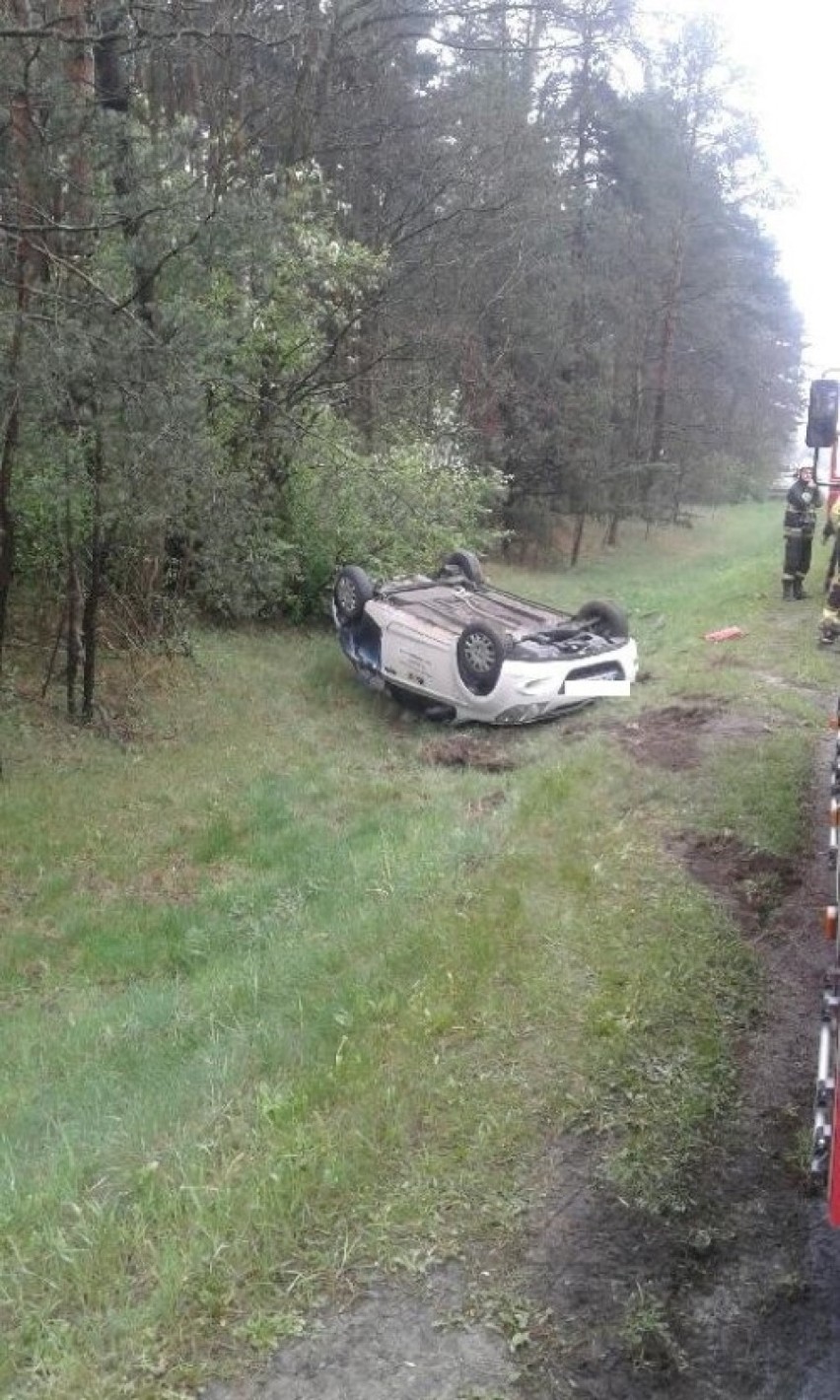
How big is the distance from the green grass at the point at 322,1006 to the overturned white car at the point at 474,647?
1.13 ft

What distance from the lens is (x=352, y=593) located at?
1270 centimetres

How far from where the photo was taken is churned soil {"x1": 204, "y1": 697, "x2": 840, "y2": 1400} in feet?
9.91

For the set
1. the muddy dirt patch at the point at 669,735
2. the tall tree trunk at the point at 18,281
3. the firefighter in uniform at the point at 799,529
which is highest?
the tall tree trunk at the point at 18,281

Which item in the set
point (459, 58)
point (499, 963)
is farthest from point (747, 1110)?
point (459, 58)

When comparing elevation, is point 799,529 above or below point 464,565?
above

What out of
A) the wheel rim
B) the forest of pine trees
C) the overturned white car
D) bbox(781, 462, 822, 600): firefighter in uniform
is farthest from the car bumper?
bbox(781, 462, 822, 600): firefighter in uniform

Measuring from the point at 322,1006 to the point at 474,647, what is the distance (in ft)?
20.4

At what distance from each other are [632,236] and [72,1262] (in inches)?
1192

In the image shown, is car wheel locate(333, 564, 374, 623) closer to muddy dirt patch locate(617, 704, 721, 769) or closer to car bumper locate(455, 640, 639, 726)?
car bumper locate(455, 640, 639, 726)

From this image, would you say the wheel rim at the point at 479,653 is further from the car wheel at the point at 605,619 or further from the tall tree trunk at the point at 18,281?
the tall tree trunk at the point at 18,281

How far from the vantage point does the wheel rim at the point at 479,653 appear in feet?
35.1

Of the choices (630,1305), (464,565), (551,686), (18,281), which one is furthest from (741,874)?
(464,565)

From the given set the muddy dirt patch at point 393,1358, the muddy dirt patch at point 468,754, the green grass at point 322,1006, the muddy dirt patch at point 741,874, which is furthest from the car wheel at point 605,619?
the muddy dirt patch at point 393,1358

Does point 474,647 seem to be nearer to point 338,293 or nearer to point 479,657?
point 479,657
